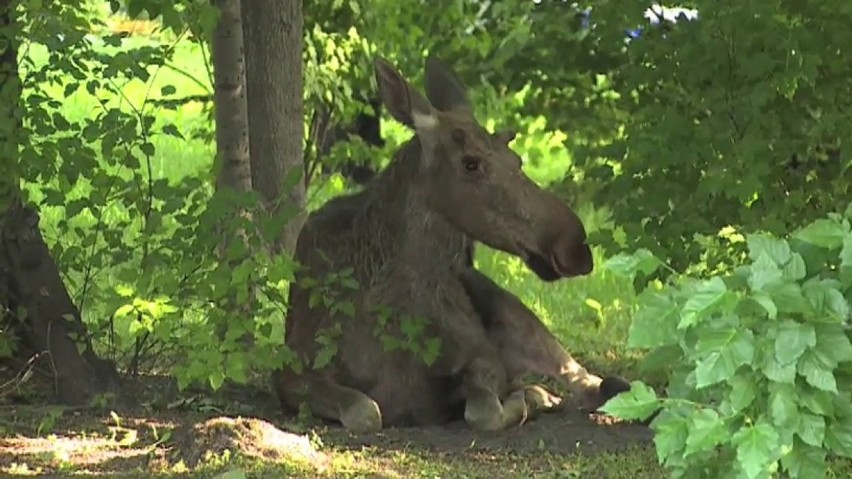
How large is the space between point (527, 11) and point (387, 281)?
292 cm

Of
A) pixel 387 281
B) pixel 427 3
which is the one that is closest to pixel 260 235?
pixel 387 281

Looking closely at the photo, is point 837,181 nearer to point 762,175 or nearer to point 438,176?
point 762,175

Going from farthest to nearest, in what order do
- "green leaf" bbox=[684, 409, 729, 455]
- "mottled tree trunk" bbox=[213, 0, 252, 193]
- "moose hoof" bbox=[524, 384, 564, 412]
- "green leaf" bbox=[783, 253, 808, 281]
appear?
"mottled tree trunk" bbox=[213, 0, 252, 193], "moose hoof" bbox=[524, 384, 564, 412], "green leaf" bbox=[783, 253, 808, 281], "green leaf" bbox=[684, 409, 729, 455]

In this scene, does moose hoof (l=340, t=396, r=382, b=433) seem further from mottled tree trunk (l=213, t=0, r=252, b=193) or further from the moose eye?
mottled tree trunk (l=213, t=0, r=252, b=193)

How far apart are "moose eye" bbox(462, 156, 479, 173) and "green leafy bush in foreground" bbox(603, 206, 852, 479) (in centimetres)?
305

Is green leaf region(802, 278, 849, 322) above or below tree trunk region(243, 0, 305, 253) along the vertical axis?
below

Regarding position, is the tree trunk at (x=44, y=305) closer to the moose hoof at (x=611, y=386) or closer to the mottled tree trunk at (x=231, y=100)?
the mottled tree trunk at (x=231, y=100)

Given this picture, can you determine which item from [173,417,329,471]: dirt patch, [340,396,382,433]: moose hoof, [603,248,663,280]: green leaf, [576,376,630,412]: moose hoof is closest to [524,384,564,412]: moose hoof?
[576,376,630,412]: moose hoof

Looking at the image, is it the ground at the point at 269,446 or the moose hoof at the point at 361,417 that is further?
the moose hoof at the point at 361,417

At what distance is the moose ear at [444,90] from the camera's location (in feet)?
25.1

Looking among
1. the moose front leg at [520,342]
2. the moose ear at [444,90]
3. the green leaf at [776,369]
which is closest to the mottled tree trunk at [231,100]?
the moose ear at [444,90]

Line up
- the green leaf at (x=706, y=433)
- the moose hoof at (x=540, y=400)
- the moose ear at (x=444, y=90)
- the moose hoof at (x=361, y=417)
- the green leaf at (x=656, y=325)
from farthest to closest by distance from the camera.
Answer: the moose ear at (x=444, y=90) → the moose hoof at (x=540, y=400) → the moose hoof at (x=361, y=417) → the green leaf at (x=656, y=325) → the green leaf at (x=706, y=433)

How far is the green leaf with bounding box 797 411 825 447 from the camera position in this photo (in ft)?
12.3

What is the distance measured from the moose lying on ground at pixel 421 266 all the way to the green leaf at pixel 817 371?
3.11 metres
